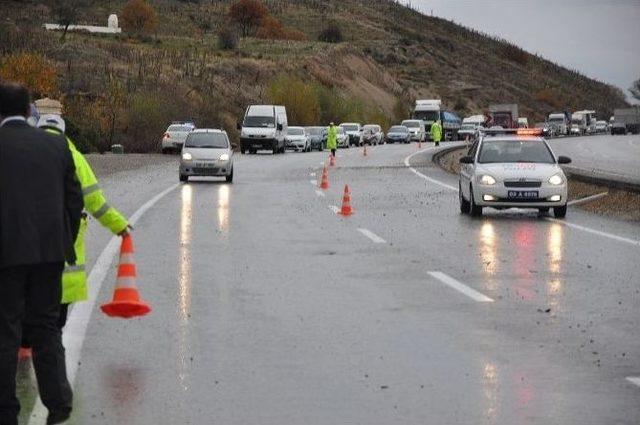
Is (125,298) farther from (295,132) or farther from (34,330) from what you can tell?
(295,132)

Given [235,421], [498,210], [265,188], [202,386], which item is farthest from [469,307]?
[265,188]

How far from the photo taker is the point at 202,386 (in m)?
8.73

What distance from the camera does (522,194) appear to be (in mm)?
25391

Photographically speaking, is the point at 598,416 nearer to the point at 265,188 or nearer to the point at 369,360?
the point at 369,360

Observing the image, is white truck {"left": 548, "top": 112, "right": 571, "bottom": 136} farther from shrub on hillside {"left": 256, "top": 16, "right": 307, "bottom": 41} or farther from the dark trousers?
the dark trousers

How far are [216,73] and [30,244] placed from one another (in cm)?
10658

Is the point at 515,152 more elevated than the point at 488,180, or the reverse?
the point at 515,152

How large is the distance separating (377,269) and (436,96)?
5786 inches

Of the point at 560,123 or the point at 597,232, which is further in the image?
the point at 560,123

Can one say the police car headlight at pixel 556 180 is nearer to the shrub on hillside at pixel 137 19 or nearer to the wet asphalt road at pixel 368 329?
the wet asphalt road at pixel 368 329

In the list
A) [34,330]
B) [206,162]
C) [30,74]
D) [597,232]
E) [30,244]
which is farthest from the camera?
[30,74]

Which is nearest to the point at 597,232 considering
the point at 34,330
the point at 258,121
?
the point at 34,330

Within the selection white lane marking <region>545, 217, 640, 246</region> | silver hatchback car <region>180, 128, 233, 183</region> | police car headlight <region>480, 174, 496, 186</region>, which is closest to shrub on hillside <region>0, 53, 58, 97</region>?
silver hatchback car <region>180, 128, 233, 183</region>

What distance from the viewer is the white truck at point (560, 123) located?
138250mm
